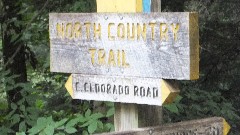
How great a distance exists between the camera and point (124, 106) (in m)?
2.88

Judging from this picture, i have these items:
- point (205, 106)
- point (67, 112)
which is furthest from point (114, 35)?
point (67, 112)

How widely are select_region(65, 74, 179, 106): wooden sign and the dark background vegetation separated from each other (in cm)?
160

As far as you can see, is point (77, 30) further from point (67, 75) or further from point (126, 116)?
point (67, 75)

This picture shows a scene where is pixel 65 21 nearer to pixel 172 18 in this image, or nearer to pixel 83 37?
pixel 83 37

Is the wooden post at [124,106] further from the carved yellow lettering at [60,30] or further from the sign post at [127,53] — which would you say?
the carved yellow lettering at [60,30]

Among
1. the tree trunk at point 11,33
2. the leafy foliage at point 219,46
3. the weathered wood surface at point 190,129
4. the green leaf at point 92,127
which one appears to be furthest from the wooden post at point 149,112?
the leafy foliage at point 219,46

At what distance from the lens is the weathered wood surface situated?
269 cm

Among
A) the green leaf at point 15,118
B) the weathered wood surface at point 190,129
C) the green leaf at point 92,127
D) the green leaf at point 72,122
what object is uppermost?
the weathered wood surface at point 190,129

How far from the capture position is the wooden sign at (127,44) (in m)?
2.53

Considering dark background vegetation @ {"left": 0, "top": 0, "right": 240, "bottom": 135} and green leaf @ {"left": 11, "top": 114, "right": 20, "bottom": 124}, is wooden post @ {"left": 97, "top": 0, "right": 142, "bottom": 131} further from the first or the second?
dark background vegetation @ {"left": 0, "top": 0, "right": 240, "bottom": 135}

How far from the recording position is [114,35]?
275cm

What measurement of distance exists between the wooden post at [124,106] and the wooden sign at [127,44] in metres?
0.07

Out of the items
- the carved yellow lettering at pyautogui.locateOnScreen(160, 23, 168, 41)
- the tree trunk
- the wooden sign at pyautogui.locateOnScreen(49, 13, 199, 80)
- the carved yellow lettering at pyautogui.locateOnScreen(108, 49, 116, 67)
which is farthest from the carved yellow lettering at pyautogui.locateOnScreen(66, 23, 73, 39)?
the tree trunk

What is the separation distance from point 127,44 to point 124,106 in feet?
1.14
